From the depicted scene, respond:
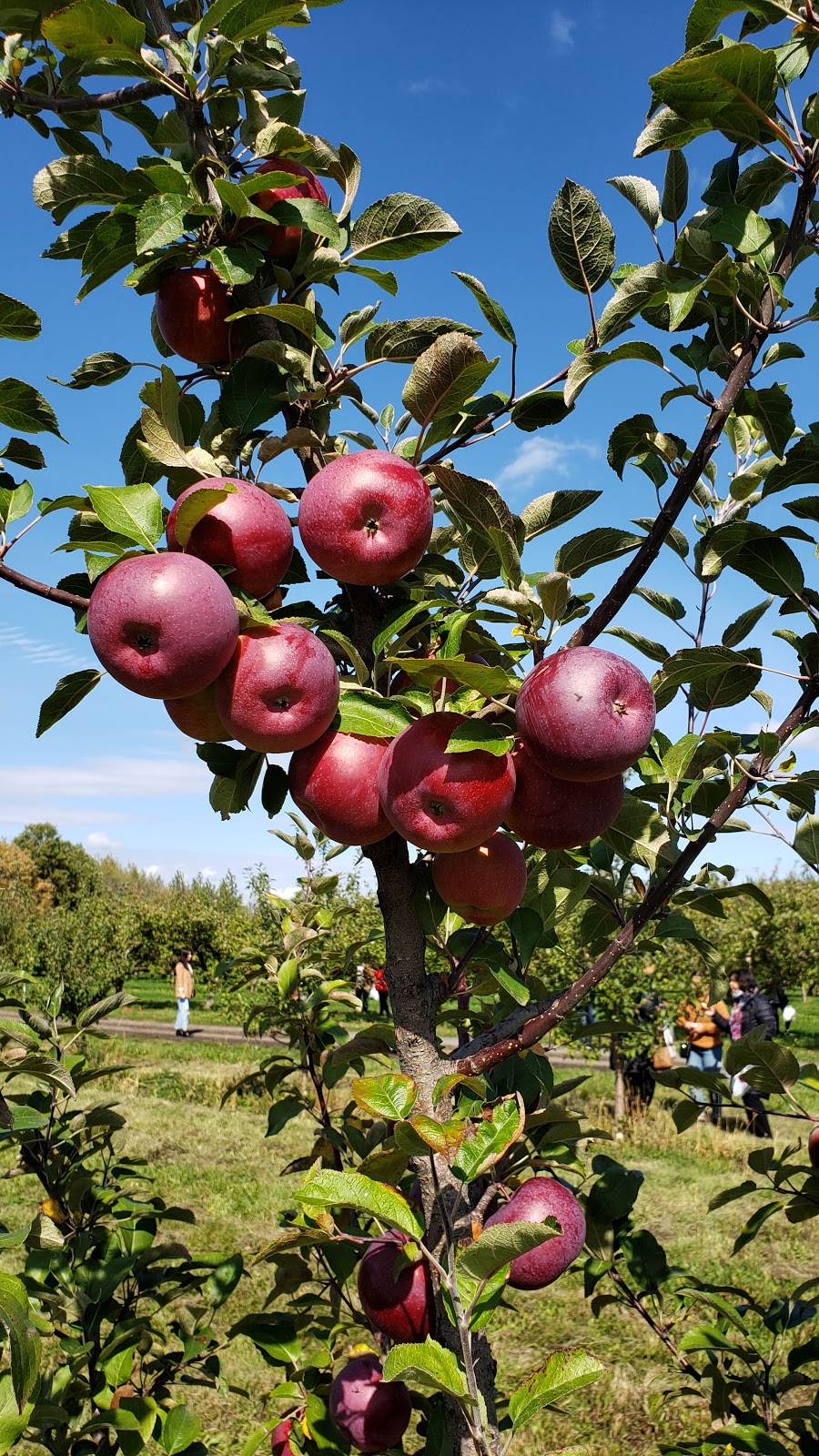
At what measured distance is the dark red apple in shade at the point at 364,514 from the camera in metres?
1.06

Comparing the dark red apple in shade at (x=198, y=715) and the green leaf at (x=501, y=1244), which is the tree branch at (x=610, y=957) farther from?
the dark red apple in shade at (x=198, y=715)

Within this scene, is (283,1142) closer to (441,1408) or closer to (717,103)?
(441,1408)

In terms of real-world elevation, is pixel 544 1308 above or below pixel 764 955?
below

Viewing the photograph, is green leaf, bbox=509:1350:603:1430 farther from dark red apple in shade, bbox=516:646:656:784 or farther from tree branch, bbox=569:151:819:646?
tree branch, bbox=569:151:819:646

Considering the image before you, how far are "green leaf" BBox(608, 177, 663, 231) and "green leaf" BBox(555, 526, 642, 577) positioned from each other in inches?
16.8

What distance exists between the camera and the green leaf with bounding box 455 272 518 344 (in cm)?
122

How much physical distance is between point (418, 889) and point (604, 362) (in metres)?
0.68

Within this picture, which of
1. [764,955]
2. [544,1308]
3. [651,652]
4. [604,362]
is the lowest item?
[544,1308]

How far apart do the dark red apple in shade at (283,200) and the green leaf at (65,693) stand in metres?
0.61

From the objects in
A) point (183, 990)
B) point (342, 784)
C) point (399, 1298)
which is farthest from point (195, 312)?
point (183, 990)

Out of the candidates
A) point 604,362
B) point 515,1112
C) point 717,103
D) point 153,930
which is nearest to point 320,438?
point 604,362

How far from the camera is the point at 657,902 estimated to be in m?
1.20

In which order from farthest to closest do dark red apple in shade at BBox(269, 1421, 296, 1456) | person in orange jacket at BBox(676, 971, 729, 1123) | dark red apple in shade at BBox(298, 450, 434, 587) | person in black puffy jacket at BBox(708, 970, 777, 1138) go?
person in orange jacket at BBox(676, 971, 729, 1123) → person in black puffy jacket at BBox(708, 970, 777, 1138) → dark red apple in shade at BBox(269, 1421, 296, 1456) → dark red apple in shade at BBox(298, 450, 434, 587)

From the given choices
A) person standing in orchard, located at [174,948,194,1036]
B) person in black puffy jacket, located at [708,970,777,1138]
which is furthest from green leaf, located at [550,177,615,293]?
person standing in orchard, located at [174,948,194,1036]
